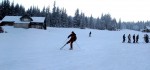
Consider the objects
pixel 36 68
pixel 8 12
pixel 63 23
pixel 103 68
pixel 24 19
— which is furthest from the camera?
pixel 63 23

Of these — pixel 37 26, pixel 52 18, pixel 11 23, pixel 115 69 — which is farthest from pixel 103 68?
pixel 52 18

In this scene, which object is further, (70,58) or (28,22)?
(28,22)

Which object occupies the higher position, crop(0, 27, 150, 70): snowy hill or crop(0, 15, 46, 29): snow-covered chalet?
crop(0, 15, 46, 29): snow-covered chalet

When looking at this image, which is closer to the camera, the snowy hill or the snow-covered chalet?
the snowy hill

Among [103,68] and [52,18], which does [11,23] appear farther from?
[103,68]

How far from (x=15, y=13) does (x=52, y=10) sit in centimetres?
1620

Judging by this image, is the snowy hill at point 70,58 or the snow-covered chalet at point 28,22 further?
the snow-covered chalet at point 28,22

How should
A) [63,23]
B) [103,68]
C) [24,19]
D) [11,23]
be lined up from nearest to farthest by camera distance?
1. [103,68]
2. [24,19]
3. [11,23]
4. [63,23]

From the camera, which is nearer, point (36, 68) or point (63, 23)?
point (36, 68)

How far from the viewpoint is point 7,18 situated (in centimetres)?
8169

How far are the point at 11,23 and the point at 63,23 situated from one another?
1177 inches

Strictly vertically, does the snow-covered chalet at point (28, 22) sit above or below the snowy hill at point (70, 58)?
above

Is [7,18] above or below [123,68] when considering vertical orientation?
above

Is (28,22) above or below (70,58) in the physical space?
above
